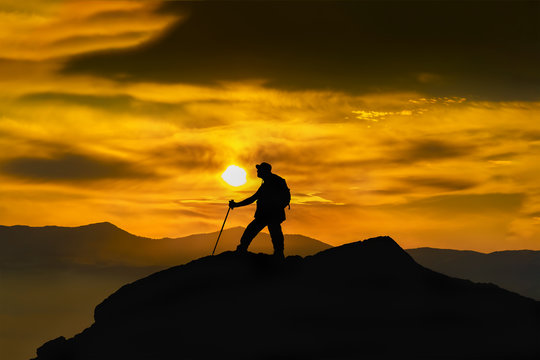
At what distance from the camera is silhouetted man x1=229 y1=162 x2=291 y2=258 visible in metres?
20.7

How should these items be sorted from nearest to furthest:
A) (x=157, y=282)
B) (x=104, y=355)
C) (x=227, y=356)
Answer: (x=227, y=356)
(x=104, y=355)
(x=157, y=282)

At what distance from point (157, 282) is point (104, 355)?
3795mm

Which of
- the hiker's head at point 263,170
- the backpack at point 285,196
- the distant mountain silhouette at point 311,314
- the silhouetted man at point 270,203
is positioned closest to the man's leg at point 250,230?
the silhouetted man at point 270,203

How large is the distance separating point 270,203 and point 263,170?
987mm

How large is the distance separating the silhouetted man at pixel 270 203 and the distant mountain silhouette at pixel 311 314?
3.01 feet

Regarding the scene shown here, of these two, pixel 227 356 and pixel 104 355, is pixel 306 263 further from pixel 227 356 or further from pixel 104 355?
pixel 104 355

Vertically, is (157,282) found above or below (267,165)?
below

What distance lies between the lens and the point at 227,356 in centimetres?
1720

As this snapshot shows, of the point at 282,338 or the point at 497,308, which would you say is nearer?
the point at 282,338

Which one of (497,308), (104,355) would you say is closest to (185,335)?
(104,355)

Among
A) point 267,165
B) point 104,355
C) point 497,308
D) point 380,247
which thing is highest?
point 267,165

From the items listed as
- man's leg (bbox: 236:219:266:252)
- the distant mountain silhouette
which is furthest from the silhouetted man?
the distant mountain silhouette

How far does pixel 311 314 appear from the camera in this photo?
18.7 metres

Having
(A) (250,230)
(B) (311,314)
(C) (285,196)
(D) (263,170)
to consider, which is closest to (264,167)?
(D) (263,170)
